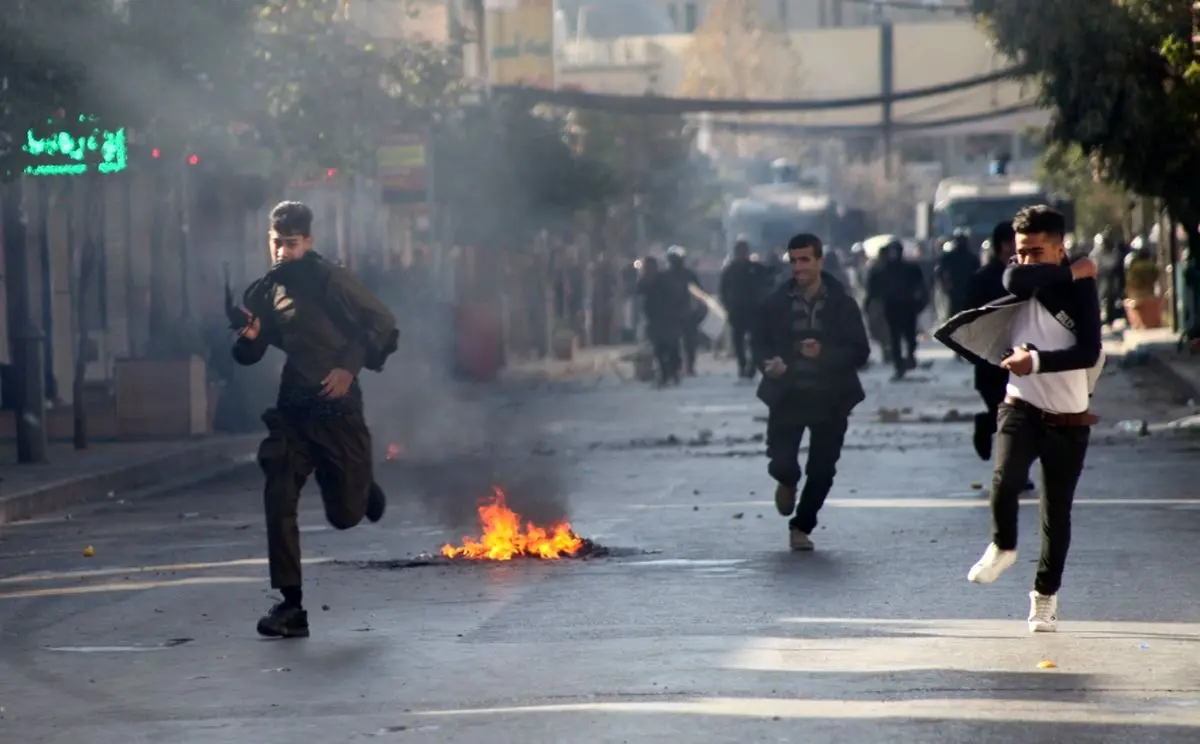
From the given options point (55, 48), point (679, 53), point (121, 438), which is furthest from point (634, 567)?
point (679, 53)

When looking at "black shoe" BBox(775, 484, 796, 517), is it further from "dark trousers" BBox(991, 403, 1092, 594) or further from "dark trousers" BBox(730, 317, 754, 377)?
"dark trousers" BBox(730, 317, 754, 377)

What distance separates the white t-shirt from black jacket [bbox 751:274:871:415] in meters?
3.60

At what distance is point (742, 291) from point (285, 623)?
24782mm

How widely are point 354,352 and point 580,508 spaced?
5.70 metres

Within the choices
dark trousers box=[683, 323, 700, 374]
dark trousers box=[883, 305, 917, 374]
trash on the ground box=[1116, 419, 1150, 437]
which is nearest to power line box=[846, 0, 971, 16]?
dark trousers box=[883, 305, 917, 374]

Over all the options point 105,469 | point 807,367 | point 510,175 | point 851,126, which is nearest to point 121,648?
point 807,367

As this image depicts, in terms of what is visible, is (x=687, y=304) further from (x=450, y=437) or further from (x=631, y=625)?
(x=631, y=625)

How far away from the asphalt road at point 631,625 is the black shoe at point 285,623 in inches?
4.1

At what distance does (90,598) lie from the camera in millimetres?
11836

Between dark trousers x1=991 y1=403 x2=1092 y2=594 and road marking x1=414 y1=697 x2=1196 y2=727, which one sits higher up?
dark trousers x1=991 y1=403 x2=1092 y2=594

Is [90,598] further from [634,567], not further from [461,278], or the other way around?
[461,278]

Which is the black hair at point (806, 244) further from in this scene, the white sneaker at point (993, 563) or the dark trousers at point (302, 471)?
the white sneaker at point (993, 563)

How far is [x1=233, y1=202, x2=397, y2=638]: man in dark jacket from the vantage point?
10188 mm

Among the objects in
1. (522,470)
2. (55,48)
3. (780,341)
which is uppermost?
(55,48)
